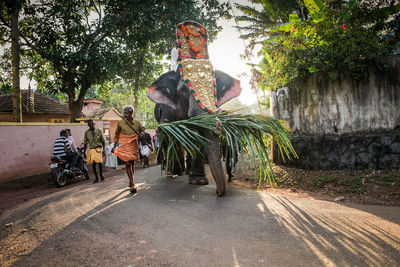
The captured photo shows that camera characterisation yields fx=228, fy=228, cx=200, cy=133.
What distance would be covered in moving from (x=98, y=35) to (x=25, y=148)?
5763 mm

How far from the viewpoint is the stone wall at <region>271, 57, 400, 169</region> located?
171 inches

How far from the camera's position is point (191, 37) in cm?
479

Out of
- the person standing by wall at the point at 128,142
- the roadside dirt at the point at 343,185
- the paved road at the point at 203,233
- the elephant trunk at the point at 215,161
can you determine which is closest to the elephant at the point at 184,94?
the person standing by wall at the point at 128,142

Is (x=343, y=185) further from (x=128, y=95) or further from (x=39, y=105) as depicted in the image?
(x=39, y=105)

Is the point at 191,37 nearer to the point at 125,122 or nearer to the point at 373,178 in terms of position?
the point at 125,122

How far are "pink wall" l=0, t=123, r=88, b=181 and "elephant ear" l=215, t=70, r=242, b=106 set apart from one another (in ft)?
21.9

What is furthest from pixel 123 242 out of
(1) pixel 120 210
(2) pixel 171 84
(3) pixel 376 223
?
(2) pixel 171 84

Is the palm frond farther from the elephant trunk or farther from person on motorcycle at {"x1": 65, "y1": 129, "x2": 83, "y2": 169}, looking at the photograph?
person on motorcycle at {"x1": 65, "y1": 129, "x2": 83, "y2": 169}

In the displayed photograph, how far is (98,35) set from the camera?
10234mm

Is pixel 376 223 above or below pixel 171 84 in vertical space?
below

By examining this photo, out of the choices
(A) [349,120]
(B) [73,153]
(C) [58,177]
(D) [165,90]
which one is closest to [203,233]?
(D) [165,90]

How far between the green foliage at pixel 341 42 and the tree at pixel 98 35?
22.6 ft

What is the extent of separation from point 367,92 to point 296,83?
1.46 metres

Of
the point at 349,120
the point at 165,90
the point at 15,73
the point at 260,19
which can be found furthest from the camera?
the point at 260,19
